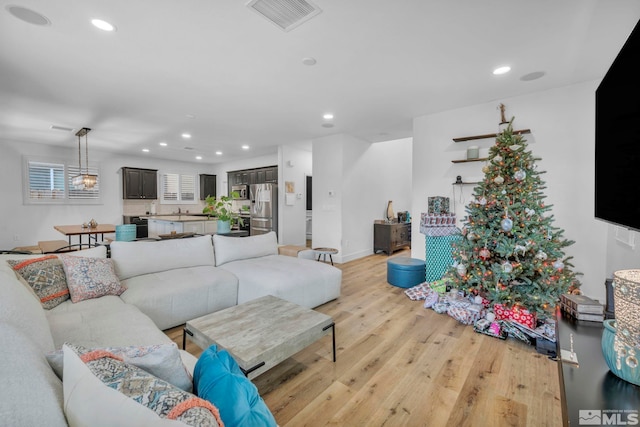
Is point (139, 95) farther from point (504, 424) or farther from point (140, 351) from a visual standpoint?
point (504, 424)

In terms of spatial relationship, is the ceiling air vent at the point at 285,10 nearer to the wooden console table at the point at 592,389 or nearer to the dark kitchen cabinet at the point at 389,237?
the wooden console table at the point at 592,389

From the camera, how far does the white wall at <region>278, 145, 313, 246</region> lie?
6656mm

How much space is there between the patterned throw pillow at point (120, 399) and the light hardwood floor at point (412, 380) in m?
1.16

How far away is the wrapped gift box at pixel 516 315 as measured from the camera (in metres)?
2.54

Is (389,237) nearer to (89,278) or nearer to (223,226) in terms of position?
(223,226)

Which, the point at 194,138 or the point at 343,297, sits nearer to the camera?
the point at 343,297

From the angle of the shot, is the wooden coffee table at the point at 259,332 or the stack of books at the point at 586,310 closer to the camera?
the stack of books at the point at 586,310

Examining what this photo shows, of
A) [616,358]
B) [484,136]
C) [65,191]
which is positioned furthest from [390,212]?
[65,191]

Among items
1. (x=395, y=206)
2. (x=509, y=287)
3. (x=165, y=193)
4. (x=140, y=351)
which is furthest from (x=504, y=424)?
(x=165, y=193)

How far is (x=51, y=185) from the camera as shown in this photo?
668 cm

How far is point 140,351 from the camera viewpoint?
88 cm

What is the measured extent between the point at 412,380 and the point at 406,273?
6.79 feet

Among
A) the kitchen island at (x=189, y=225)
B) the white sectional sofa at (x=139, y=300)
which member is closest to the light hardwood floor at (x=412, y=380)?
the white sectional sofa at (x=139, y=300)

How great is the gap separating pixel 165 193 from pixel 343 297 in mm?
7511
